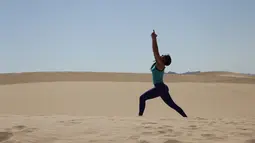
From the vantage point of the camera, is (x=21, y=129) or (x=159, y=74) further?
(x=159, y=74)

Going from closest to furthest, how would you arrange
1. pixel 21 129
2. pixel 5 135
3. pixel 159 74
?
1. pixel 5 135
2. pixel 21 129
3. pixel 159 74

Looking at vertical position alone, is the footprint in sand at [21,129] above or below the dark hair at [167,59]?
below

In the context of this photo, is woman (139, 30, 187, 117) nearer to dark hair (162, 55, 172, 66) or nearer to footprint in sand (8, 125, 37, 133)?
dark hair (162, 55, 172, 66)

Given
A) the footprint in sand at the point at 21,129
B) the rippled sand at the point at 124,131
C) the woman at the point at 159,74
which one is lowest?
the rippled sand at the point at 124,131

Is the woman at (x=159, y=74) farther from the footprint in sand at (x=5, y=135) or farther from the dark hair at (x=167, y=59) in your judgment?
the footprint in sand at (x=5, y=135)

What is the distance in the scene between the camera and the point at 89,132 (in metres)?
5.32

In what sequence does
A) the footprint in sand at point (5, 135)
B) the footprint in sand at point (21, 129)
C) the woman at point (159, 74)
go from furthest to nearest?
the woman at point (159, 74), the footprint in sand at point (21, 129), the footprint in sand at point (5, 135)

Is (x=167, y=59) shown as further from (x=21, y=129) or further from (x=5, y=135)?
(x=5, y=135)

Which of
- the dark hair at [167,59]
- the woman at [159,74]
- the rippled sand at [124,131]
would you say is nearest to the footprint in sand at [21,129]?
the rippled sand at [124,131]

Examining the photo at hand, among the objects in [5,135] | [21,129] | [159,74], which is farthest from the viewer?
[159,74]

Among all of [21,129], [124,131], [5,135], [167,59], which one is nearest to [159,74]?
[167,59]

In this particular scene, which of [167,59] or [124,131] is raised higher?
[167,59]

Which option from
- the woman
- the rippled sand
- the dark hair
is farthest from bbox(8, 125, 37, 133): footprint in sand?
the dark hair

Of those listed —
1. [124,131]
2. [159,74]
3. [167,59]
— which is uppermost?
[167,59]
